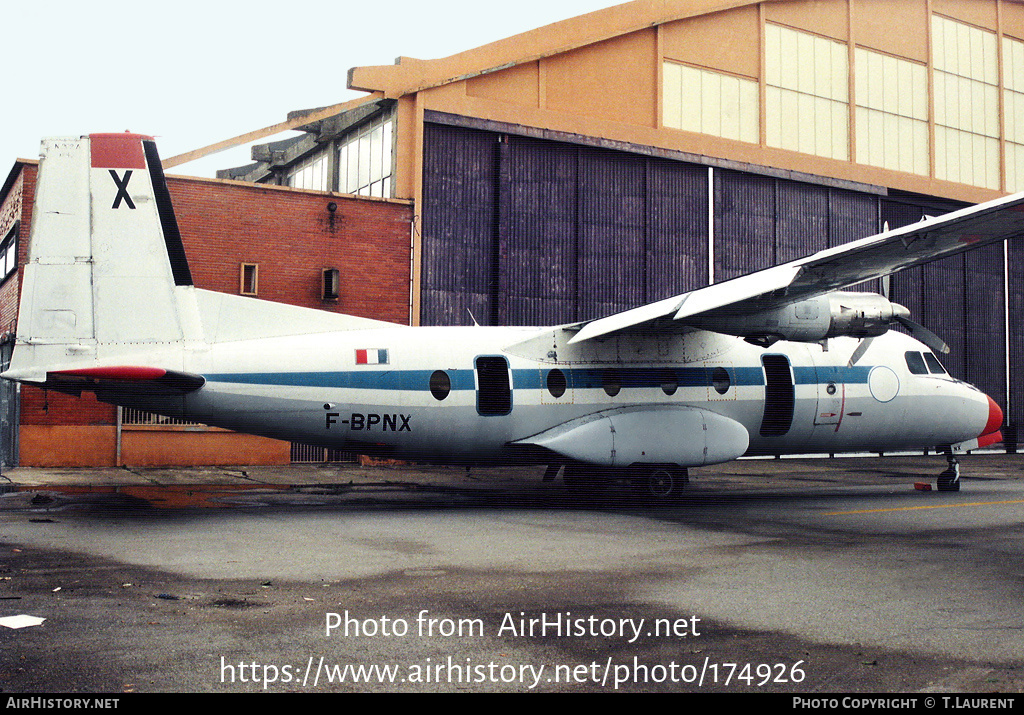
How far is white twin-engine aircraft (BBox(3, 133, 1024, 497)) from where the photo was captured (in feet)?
44.3

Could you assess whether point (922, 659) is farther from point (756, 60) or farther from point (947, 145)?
point (947, 145)

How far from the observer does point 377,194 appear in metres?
29.0

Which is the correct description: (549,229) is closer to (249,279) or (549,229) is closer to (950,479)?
(249,279)

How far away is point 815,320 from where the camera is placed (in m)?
15.0

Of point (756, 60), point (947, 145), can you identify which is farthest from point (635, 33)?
point (947, 145)

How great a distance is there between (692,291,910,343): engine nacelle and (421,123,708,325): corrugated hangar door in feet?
45.2

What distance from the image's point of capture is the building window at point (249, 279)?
2534 centimetres

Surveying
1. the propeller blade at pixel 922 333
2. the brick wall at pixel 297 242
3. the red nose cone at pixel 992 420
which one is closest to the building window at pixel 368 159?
the brick wall at pixel 297 242

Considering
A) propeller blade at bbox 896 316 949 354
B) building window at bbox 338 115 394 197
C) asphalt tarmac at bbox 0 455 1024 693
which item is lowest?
asphalt tarmac at bbox 0 455 1024 693

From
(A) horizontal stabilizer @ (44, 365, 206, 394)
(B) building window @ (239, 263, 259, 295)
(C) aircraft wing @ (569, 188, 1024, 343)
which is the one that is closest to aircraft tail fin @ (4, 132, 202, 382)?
(A) horizontal stabilizer @ (44, 365, 206, 394)

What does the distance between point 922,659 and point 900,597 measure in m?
2.25

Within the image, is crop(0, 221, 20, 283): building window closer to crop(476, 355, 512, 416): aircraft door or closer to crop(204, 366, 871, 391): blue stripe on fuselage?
crop(204, 366, 871, 391): blue stripe on fuselage

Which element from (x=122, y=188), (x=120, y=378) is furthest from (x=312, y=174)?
(x=120, y=378)

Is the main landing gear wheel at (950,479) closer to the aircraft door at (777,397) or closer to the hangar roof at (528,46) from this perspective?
the aircraft door at (777,397)
